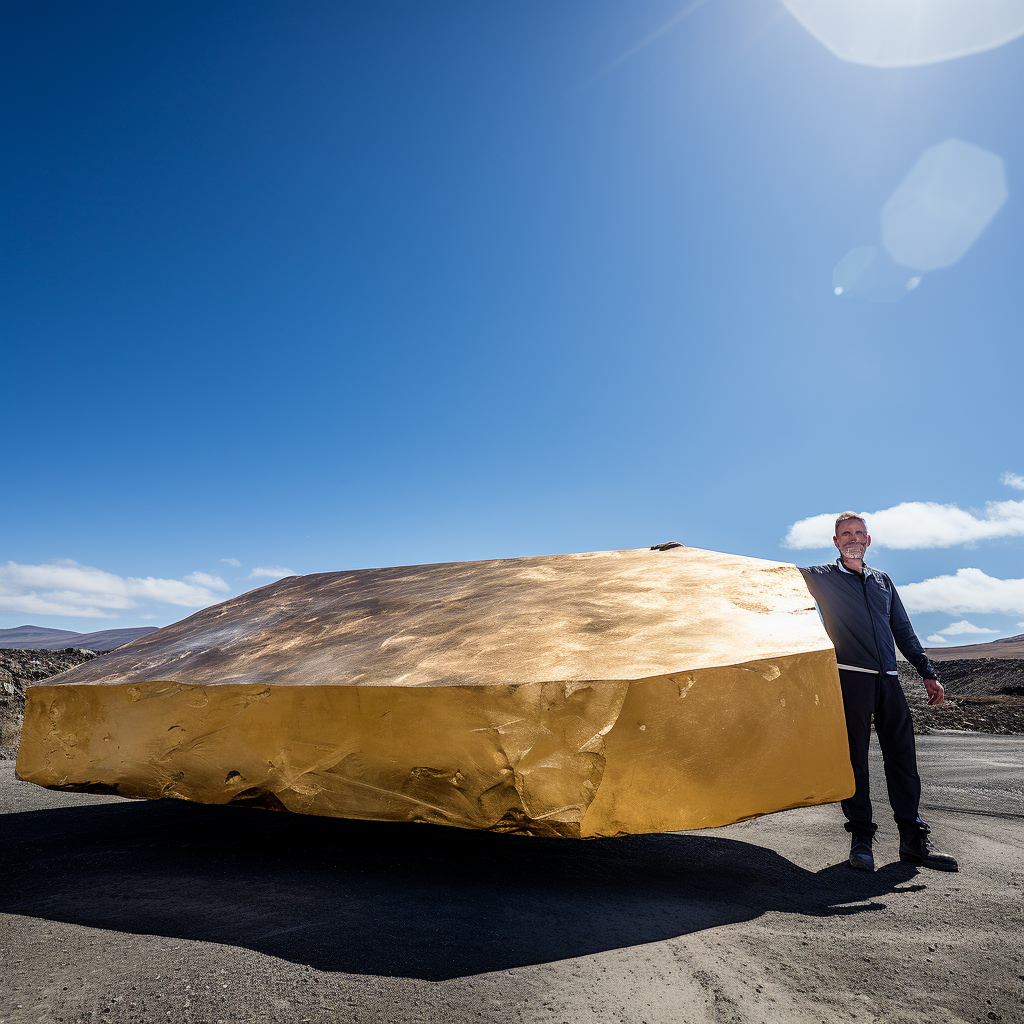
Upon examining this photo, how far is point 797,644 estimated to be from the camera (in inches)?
97.3

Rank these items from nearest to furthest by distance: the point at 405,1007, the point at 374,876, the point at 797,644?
the point at 405,1007 → the point at 797,644 → the point at 374,876

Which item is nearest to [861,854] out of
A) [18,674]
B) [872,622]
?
[872,622]

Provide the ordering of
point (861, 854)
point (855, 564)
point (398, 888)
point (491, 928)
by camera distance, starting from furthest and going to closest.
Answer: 1. point (855, 564)
2. point (861, 854)
3. point (398, 888)
4. point (491, 928)

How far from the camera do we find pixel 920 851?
10.1 ft

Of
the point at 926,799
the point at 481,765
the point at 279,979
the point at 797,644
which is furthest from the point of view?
the point at 926,799

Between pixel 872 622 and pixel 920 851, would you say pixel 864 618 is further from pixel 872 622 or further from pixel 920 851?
pixel 920 851

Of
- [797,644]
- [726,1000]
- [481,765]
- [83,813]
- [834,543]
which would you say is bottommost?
[83,813]

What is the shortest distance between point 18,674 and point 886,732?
458 inches

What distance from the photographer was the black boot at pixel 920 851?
3018mm

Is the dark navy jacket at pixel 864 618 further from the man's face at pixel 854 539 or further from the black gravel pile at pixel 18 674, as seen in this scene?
the black gravel pile at pixel 18 674

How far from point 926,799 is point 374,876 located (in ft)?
14.3

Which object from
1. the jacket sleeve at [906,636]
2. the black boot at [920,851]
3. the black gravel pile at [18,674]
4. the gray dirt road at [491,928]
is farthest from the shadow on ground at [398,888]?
the black gravel pile at [18,674]

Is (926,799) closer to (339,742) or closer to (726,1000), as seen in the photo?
(726,1000)

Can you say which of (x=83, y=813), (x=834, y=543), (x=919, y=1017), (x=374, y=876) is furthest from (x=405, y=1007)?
Answer: (x=83, y=813)
